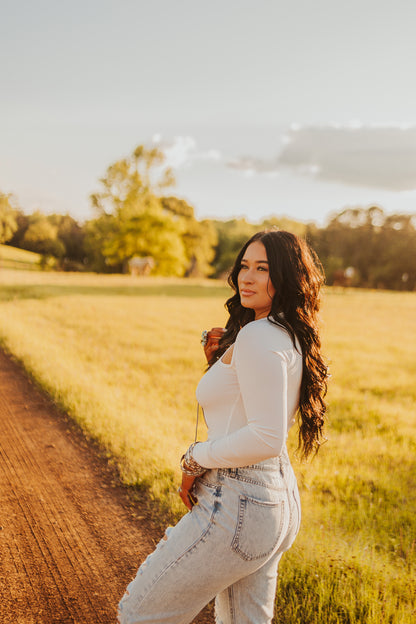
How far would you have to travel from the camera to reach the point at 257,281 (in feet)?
7.14

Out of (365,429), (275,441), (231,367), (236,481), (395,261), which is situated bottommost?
(365,429)

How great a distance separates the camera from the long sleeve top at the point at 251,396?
5.99 feet

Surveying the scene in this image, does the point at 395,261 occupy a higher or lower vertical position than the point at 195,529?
higher

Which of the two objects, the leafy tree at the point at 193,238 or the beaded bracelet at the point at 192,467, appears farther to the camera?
the leafy tree at the point at 193,238

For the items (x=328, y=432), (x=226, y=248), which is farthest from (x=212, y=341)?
(x=226, y=248)

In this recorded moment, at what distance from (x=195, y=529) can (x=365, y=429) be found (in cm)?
666

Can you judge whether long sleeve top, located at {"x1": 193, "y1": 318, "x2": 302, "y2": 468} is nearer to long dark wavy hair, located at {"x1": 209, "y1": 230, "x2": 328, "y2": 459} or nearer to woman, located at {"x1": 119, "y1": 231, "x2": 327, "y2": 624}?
woman, located at {"x1": 119, "y1": 231, "x2": 327, "y2": 624}

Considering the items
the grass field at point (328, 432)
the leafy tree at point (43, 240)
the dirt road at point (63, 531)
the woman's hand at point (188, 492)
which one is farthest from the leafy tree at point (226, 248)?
the woman's hand at point (188, 492)

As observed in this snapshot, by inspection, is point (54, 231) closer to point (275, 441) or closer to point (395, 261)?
point (395, 261)

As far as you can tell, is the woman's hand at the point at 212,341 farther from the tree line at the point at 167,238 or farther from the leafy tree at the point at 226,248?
the leafy tree at the point at 226,248

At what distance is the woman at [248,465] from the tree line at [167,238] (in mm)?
33621

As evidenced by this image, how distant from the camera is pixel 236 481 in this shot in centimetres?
200

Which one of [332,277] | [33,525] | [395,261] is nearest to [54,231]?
[332,277]

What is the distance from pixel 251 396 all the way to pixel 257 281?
0.59 metres
